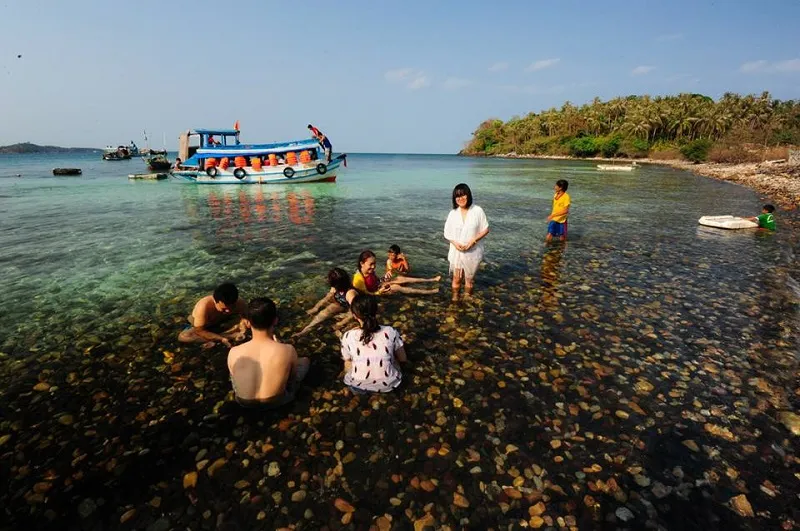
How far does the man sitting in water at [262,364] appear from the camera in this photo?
6.28 metres

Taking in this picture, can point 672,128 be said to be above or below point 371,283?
above

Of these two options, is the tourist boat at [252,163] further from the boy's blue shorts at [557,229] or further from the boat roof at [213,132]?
the boy's blue shorts at [557,229]

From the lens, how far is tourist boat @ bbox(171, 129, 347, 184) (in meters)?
47.7

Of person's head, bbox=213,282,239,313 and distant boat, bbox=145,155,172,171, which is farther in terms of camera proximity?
distant boat, bbox=145,155,172,171

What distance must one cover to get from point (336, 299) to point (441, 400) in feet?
14.6

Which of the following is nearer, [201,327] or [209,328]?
[201,327]

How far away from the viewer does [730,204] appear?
3247 centimetres

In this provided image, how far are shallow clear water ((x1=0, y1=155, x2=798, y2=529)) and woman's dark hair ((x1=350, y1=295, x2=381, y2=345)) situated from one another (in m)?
1.35

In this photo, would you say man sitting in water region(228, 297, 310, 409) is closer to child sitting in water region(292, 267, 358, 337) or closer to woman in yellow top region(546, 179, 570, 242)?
child sitting in water region(292, 267, 358, 337)

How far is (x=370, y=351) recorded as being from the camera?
670cm

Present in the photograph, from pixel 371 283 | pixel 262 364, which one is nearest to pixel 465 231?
pixel 371 283

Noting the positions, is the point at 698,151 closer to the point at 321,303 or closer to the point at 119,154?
the point at 321,303

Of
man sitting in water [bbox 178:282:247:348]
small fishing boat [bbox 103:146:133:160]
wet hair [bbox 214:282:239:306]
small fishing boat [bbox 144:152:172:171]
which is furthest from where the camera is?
small fishing boat [bbox 103:146:133:160]

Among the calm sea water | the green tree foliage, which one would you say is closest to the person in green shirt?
the calm sea water
